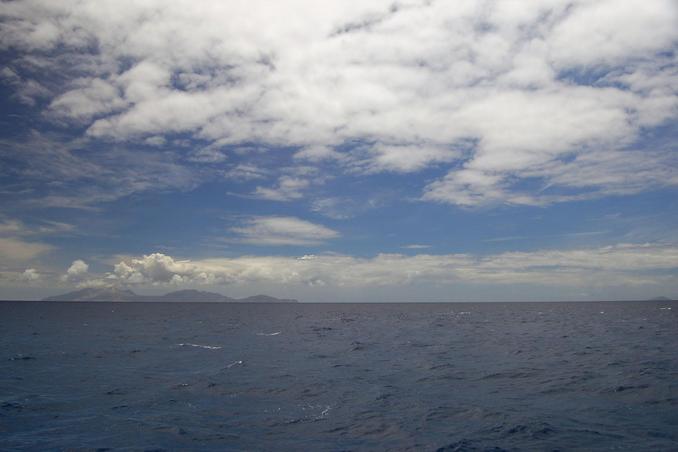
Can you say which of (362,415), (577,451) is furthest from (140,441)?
(577,451)

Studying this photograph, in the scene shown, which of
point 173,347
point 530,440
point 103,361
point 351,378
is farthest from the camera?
point 173,347

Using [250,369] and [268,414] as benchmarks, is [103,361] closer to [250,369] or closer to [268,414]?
[250,369]

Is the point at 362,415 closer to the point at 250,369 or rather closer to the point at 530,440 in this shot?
the point at 530,440

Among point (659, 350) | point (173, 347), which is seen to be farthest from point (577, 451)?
point (173, 347)

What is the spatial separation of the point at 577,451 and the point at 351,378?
20.7 m

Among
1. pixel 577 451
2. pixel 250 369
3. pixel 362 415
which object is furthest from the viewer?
pixel 250 369

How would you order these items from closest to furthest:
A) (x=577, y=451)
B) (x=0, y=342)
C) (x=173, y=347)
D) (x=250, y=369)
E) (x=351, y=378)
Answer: (x=577, y=451) < (x=351, y=378) < (x=250, y=369) < (x=173, y=347) < (x=0, y=342)

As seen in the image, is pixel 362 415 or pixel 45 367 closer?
pixel 362 415

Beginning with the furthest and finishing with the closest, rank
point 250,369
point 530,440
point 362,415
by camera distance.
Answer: point 250,369 → point 362,415 → point 530,440

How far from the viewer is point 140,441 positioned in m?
21.1

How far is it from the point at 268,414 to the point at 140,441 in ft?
24.4

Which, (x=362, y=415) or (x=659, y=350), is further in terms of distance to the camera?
(x=659, y=350)

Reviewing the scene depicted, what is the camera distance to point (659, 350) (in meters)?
49.2

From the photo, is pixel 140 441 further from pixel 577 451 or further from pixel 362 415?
pixel 577 451
